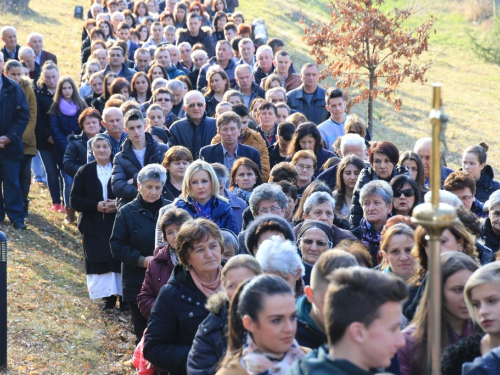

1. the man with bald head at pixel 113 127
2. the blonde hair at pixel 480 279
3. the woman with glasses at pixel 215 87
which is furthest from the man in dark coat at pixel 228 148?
the blonde hair at pixel 480 279

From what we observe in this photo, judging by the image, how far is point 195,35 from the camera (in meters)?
20.6

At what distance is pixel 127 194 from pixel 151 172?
1418 millimetres

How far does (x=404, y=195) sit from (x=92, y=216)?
13.6ft

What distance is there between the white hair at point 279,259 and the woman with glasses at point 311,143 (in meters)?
5.02

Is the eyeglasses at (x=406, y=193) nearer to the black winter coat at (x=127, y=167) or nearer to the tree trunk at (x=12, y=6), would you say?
the black winter coat at (x=127, y=167)

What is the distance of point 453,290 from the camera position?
480cm

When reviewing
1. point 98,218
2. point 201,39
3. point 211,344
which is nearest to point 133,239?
point 98,218

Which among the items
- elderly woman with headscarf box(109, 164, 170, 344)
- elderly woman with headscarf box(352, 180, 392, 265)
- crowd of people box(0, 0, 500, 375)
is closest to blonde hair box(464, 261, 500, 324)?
crowd of people box(0, 0, 500, 375)

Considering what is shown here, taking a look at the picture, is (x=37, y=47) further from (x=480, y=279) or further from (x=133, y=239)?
(x=480, y=279)

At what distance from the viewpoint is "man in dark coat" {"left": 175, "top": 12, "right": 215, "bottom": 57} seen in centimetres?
2027

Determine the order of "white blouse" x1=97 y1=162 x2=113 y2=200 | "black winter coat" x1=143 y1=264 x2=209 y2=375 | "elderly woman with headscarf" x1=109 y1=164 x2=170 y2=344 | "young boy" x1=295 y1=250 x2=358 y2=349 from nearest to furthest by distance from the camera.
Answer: "young boy" x1=295 y1=250 x2=358 y2=349 → "black winter coat" x1=143 y1=264 x2=209 y2=375 → "elderly woman with headscarf" x1=109 y1=164 x2=170 y2=344 → "white blouse" x1=97 y1=162 x2=113 y2=200

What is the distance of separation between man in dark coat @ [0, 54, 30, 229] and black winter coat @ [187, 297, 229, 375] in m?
7.73

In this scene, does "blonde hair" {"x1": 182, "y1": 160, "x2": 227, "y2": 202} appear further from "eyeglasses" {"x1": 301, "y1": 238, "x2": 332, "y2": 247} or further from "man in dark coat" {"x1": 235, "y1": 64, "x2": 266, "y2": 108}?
"man in dark coat" {"x1": 235, "y1": 64, "x2": 266, "y2": 108}

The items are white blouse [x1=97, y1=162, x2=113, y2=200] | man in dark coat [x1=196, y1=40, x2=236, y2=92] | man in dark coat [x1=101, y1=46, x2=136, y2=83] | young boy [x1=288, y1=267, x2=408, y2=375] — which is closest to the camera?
young boy [x1=288, y1=267, x2=408, y2=375]
